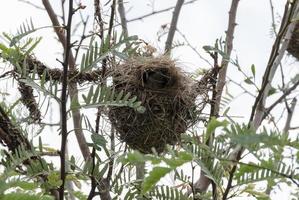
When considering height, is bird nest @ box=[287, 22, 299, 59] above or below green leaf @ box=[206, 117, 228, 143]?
above

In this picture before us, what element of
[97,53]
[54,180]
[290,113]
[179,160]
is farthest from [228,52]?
[179,160]

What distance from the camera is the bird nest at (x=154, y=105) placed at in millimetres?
2080

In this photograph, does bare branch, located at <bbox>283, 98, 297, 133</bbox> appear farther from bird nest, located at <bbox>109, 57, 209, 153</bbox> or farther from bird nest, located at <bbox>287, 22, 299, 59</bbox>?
bird nest, located at <bbox>109, 57, 209, 153</bbox>

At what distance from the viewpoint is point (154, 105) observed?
2072 millimetres

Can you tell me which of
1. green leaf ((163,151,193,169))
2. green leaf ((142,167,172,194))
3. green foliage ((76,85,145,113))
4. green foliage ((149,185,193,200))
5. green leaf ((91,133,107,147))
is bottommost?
green foliage ((149,185,193,200))

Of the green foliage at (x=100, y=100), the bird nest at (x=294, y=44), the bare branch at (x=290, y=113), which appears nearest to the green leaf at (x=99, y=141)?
the green foliage at (x=100, y=100)

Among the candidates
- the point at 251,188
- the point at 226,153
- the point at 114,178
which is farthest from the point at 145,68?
the point at 226,153

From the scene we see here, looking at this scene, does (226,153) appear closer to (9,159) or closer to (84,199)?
(9,159)

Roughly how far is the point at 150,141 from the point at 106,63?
0.99 ft

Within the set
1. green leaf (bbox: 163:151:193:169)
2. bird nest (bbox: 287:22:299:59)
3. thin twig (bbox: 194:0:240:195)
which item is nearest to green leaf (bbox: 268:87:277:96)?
thin twig (bbox: 194:0:240:195)

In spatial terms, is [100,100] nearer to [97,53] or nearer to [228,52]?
[97,53]

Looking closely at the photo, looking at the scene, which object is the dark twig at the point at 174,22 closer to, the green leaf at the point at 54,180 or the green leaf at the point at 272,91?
the green leaf at the point at 272,91

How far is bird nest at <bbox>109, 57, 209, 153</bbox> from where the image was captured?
6.82ft

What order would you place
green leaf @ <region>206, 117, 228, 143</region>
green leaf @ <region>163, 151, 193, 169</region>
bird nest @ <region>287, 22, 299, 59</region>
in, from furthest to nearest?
1. bird nest @ <region>287, 22, 299, 59</region>
2. green leaf @ <region>206, 117, 228, 143</region>
3. green leaf @ <region>163, 151, 193, 169</region>
